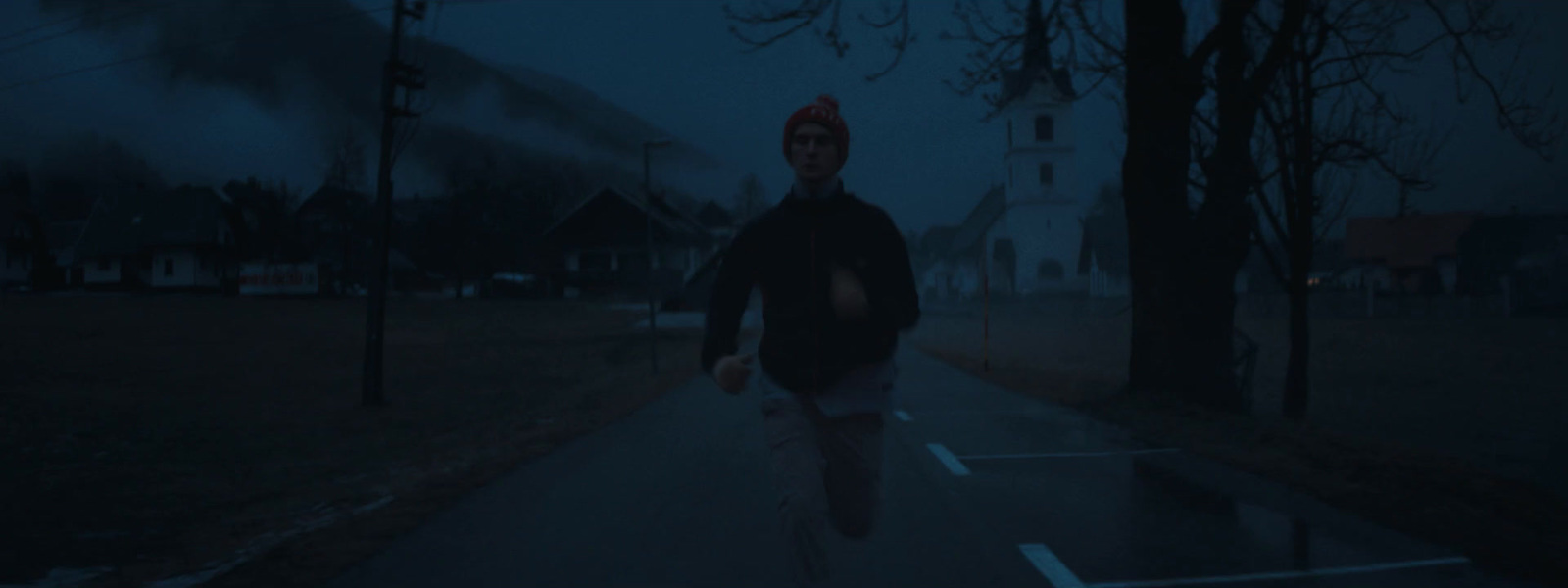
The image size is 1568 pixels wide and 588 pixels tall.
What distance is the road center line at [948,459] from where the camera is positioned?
23.2ft

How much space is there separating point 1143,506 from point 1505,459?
707 centimetres

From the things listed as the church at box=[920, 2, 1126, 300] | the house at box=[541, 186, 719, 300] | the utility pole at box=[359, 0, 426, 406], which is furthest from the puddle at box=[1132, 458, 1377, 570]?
the church at box=[920, 2, 1126, 300]

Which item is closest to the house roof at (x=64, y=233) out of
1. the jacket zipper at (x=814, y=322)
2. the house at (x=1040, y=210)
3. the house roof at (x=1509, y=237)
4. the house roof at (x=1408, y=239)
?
the jacket zipper at (x=814, y=322)

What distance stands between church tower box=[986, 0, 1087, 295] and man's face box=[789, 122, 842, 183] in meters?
61.6

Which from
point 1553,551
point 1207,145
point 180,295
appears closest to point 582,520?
point 1553,551

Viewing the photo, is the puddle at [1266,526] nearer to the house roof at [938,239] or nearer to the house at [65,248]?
the house at [65,248]

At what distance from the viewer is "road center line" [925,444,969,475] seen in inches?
278

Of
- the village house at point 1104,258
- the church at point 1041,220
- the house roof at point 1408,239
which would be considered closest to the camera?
the house roof at point 1408,239

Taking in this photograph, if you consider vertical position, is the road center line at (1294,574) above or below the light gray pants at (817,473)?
below

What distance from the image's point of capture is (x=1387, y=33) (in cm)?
1091

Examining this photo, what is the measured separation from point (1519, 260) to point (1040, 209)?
82.7 feet

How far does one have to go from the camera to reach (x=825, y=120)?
3668mm

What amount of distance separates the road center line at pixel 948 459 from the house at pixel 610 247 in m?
45.6

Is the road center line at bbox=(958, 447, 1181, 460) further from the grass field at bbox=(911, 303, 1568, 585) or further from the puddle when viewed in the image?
the puddle
